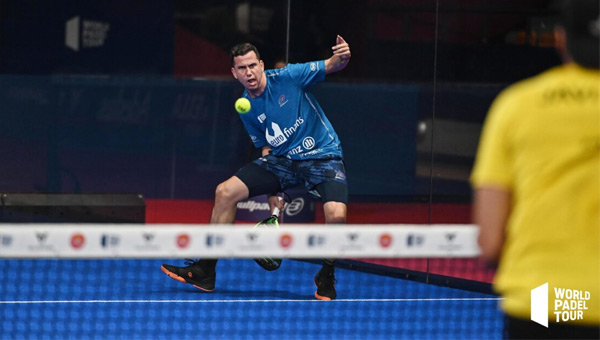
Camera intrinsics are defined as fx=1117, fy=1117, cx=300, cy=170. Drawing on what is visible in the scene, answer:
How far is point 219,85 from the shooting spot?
10.6 m

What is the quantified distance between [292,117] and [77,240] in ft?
11.3

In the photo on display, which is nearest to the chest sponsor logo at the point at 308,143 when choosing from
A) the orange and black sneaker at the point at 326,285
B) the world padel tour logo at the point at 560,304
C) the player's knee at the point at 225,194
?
the player's knee at the point at 225,194

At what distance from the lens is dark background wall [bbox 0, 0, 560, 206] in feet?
27.0

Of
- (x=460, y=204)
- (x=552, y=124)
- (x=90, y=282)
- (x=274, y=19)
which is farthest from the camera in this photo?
(x=274, y=19)

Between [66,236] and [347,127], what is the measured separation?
5342 mm

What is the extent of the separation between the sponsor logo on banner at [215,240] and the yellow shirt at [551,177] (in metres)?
1.35

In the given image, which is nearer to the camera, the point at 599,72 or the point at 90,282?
the point at 599,72

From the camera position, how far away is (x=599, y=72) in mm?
2541

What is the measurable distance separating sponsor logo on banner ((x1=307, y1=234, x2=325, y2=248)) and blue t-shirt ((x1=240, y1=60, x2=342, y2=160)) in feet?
10.7

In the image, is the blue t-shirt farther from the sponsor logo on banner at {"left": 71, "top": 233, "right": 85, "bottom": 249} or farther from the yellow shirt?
the yellow shirt

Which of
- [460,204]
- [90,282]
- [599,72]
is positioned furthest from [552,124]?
[460,204]

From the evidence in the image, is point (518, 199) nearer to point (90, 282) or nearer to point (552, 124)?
point (552, 124)

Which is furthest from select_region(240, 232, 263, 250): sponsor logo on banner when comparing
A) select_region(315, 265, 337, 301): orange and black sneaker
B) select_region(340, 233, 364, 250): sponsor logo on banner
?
select_region(315, 265, 337, 301): orange and black sneaker

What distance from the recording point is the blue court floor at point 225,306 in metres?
6.04
